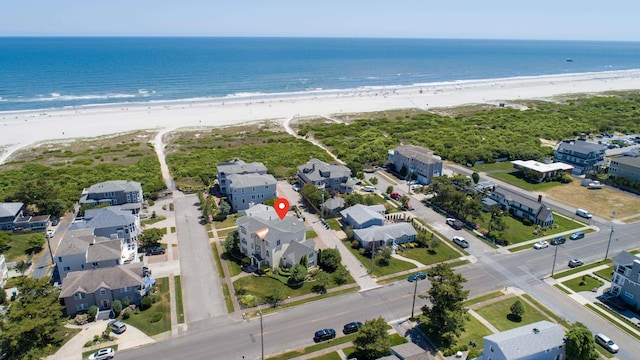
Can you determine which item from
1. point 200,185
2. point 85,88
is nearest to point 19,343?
point 200,185

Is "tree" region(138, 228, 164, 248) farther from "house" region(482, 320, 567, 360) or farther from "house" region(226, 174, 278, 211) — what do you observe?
"house" region(482, 320, 567, 360)

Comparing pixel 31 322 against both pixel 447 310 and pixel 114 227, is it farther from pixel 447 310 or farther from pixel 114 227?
pixel 447 310

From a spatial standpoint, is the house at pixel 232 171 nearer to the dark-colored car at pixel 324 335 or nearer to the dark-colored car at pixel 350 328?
the dark-colored car at pixel 324 335

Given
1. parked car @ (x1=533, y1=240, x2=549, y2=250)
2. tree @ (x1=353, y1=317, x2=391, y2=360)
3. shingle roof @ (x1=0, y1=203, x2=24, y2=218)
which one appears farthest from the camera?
shingle roof @ (x1=0, y1=203, x2=24, y2=218)

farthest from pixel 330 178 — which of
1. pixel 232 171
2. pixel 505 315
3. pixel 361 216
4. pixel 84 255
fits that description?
pixel 84 255

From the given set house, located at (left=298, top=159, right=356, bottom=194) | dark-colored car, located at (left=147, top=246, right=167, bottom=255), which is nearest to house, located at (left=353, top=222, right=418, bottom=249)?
house, located at (left=298, top=159, right=356, bottom=194)

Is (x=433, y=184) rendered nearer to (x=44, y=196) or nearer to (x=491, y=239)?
(x=491, y=239)

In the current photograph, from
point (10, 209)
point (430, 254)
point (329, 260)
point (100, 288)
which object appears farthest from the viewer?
point (10, 209)
